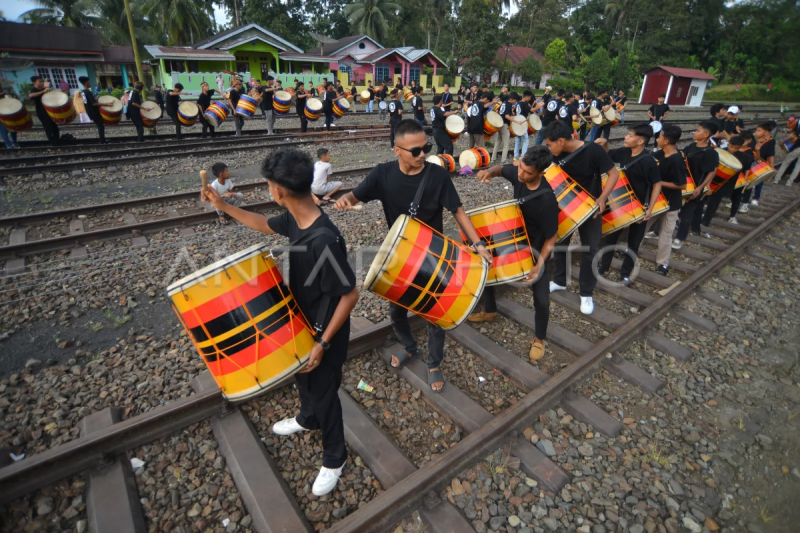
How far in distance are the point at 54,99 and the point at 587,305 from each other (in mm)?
14371

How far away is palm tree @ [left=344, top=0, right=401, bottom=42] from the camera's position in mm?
48656

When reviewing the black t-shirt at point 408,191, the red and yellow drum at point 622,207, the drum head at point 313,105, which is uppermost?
the black t-shirt at point 408,191

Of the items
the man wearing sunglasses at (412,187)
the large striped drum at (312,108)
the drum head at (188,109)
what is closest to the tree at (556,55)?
the large striped drum at (312,108)

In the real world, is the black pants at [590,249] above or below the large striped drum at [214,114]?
below

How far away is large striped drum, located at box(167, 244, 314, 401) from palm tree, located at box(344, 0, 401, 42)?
53.8m

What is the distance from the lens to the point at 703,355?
4.43 meters

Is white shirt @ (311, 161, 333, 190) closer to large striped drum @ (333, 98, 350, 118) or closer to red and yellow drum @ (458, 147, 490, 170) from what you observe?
red and yellow drum @ (458, 147, 490, 170)

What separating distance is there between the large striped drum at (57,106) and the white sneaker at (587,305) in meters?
14.1

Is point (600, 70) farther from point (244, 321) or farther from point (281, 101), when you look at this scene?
point (244, 321)

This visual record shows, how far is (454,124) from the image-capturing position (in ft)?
36.9

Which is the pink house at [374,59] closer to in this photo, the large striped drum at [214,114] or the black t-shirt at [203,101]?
the black t-shirt at [203,101]

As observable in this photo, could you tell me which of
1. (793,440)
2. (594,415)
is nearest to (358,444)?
(594,415)

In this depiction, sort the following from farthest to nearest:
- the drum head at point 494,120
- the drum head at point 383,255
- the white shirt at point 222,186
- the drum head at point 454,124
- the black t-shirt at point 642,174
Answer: the drum head at point 494,120 < the drum head at point 454,124 < the white shirt at point 222,186 < the black t-shirt at point 642,174 < the drum head at point 383,255

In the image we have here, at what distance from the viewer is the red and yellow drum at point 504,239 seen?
379 cm
